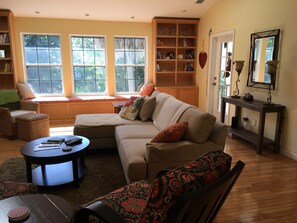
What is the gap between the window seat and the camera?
5.48 metres

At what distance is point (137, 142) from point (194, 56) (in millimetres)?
4280

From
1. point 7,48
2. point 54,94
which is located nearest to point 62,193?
point 54,94

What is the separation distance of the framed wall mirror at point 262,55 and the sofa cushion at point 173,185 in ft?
10.5

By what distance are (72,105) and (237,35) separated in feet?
12.8

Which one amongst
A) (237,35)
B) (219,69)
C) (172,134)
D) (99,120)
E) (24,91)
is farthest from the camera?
(219,69)

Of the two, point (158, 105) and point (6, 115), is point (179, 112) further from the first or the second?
point (6, 115)

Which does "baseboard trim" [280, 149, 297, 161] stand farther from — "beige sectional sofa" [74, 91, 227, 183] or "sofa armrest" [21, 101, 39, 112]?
"sofa armrest" [21, 101, 39, 112]

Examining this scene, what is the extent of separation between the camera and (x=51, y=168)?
2832 millimetres

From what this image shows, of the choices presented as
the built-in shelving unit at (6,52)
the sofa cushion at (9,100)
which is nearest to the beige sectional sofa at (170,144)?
the sofa cushion at (9,100)

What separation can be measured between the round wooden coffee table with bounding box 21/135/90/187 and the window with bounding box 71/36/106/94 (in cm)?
341

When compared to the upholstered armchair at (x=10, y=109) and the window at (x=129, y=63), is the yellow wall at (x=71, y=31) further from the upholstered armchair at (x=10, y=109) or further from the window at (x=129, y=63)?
the upholstered armchair at (x=10, y=109)

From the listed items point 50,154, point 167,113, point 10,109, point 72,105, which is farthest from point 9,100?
point 167,113

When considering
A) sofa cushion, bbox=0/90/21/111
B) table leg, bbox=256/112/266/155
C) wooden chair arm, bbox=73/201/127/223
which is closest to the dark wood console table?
table leg, bbox=256/112/266/155

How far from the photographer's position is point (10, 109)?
468 centimetres
